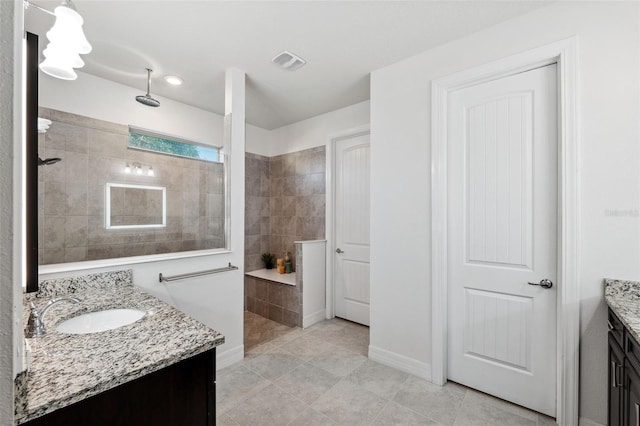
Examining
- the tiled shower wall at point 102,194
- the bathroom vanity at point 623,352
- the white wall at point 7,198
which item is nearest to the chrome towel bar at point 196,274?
the tiled shower wall at point 102,194

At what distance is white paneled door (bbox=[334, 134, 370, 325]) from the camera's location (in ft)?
10.6

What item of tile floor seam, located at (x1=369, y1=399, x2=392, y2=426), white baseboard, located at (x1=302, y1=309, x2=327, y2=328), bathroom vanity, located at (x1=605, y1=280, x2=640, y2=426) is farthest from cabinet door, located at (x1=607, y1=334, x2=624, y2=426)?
white baseboard, located at (x1=302, y1=309, x2=327, y2=328)

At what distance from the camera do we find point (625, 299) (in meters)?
1.44

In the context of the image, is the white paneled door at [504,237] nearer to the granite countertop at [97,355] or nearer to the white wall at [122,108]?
the granite countertop at [97,355]

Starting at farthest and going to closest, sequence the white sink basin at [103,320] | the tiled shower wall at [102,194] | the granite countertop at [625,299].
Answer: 1. the tiled shower wall at [102,194]
2. the white sink basin at [103,320]
3. the granite countertop at [625,299]

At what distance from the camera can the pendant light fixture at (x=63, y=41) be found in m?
1.18

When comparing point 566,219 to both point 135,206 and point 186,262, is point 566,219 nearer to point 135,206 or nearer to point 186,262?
point 186,262

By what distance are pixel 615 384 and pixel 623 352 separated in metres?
0.24

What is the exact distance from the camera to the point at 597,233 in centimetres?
156

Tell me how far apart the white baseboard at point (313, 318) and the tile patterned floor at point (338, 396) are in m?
0.49

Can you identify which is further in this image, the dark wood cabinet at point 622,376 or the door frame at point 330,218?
the door frame at point 330,218

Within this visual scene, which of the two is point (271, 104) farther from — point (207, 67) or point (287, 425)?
point (287, 425)

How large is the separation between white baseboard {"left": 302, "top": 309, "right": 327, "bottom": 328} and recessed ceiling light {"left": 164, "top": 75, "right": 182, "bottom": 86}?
2789 millimetres

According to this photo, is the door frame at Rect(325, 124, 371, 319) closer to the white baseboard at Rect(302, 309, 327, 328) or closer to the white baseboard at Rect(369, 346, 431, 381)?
the white baseboard at Rect(302, 309, 327, 328)
